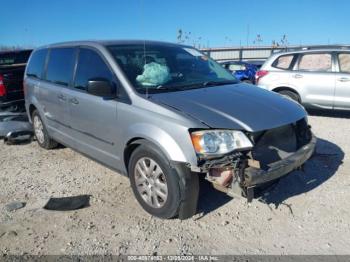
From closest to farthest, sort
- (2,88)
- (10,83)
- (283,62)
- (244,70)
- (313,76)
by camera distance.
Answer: (2,88) < (10,83) < (313,76) < (283,62) < (244,70)

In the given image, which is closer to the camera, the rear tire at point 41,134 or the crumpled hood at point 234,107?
the crumpled hood at point 234,107

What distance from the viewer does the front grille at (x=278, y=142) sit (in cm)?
337

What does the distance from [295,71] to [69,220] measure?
6883 mm

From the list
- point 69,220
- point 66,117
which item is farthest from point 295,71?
point 69,220

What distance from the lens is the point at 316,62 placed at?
332 inches

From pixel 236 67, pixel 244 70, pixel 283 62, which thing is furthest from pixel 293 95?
pixel 236 67

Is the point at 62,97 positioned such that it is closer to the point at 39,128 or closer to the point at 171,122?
the point at 39,128

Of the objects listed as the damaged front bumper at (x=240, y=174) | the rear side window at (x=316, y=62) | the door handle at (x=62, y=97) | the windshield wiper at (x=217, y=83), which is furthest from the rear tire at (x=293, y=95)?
the damaged front bumper at (x=240, y=174)

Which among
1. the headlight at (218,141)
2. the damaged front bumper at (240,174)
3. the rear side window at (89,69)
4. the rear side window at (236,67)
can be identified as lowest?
the damaged front bumper at (240,174)

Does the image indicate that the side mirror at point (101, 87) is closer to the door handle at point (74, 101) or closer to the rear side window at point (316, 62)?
the door handle at point (74, 101)

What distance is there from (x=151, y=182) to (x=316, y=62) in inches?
252

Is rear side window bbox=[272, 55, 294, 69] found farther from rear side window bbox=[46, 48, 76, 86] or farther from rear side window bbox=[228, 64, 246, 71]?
rear side window bbox=[228, 64, 246, 71]

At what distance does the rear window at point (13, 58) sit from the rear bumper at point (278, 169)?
6.79 m

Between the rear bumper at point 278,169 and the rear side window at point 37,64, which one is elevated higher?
the rear side window at point 37,64
